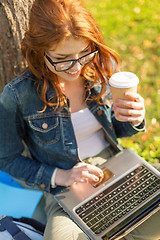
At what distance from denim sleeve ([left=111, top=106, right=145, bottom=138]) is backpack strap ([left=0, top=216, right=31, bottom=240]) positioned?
Answer: 1064 mm

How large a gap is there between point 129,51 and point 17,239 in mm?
3129

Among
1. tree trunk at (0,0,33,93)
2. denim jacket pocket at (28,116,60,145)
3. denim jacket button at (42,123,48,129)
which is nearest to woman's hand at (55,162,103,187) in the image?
denim jacket pocket at (28,116,60,145)

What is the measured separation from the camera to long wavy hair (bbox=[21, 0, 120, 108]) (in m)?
1.76

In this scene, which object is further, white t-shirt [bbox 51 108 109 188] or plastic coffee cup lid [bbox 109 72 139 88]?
white t-shirt [bbox 51 108 109 188]

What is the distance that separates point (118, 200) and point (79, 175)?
0.31m

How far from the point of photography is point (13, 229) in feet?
6.81

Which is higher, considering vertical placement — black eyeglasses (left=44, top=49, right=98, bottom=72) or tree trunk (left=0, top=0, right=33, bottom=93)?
tree trunk (left=0, top=0, right=33, bottom=93)

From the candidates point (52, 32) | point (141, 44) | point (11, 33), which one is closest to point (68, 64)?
point (52, 32)

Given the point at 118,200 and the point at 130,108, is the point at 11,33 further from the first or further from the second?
the point at 118,200

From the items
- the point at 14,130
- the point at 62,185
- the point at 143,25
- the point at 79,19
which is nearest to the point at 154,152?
the point at 62,185

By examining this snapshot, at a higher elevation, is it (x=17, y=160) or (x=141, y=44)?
(x=17, y=160)

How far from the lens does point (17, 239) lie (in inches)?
80.0

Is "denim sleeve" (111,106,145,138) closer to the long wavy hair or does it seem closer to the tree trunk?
the long wavy hair

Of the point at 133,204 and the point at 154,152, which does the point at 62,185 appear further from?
the point at 154,152
